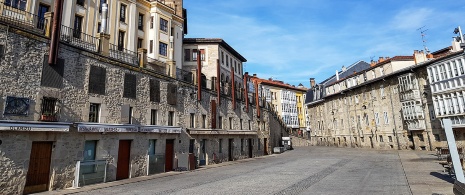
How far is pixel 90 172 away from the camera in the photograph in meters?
14.8

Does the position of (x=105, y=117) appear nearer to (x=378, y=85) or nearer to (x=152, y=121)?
(x=152, y=121)

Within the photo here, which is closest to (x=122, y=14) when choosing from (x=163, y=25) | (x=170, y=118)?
(x=163, y=25)

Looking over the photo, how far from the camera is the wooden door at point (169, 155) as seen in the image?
20688 mm

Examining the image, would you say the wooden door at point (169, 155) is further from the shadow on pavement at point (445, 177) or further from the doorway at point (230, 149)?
the shadow on pavement at point (445, 177)

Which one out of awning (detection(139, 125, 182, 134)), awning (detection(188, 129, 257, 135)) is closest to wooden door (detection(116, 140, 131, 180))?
awning (detection(139, 125, 182, 134))

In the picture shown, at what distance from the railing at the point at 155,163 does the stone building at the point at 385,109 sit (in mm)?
32743

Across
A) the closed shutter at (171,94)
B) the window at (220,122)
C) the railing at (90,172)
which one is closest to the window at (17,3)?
the closed shutter at (171,94)

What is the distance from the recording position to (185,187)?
42.9 feet

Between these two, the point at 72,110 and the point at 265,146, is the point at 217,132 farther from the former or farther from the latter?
the point at 72,110

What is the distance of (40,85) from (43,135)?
8.02 feet

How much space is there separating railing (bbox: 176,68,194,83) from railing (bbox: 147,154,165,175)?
6.89 metres

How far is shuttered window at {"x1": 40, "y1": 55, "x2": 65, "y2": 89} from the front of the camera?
13445 mm

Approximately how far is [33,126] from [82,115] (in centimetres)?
289

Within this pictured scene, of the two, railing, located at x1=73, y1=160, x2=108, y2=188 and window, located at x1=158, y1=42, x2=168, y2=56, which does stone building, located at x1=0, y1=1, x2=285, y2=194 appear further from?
window, located at x1=158, y1=42, x2=168, y2=56
